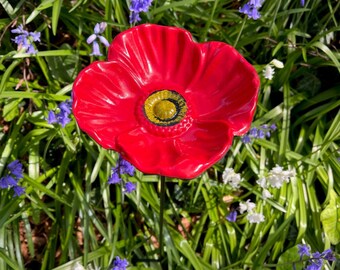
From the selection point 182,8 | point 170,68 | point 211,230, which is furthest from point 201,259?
point 182,8

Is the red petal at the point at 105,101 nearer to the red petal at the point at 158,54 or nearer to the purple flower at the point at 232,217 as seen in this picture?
the red petal at the point at 158,54

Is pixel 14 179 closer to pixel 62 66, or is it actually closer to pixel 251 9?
pixel 62 66

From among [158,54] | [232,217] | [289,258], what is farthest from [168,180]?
[158,54]

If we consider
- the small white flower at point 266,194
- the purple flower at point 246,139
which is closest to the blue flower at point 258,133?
the purple flower at point 246,139

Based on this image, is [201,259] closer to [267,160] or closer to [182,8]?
[267,160]

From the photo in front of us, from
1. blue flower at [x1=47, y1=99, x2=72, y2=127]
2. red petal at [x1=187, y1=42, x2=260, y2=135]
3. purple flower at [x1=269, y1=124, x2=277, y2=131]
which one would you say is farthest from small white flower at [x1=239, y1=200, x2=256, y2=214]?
blue flower at [x1=47, y1=99, x2=72, y2=127]

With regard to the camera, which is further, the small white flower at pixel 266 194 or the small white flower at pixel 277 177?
the small white flower at pixel 266 194

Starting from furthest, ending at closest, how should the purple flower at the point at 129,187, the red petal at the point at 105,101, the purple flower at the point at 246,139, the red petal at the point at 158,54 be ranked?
1. the purple flower at the point at 246,139
2. the purple flower at the point at 129,187
3. the red petal at the point at 158,54
4. the red petal at the point at 105,101

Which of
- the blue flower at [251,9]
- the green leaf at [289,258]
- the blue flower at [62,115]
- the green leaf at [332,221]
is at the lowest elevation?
the green leaf at [289,258]
